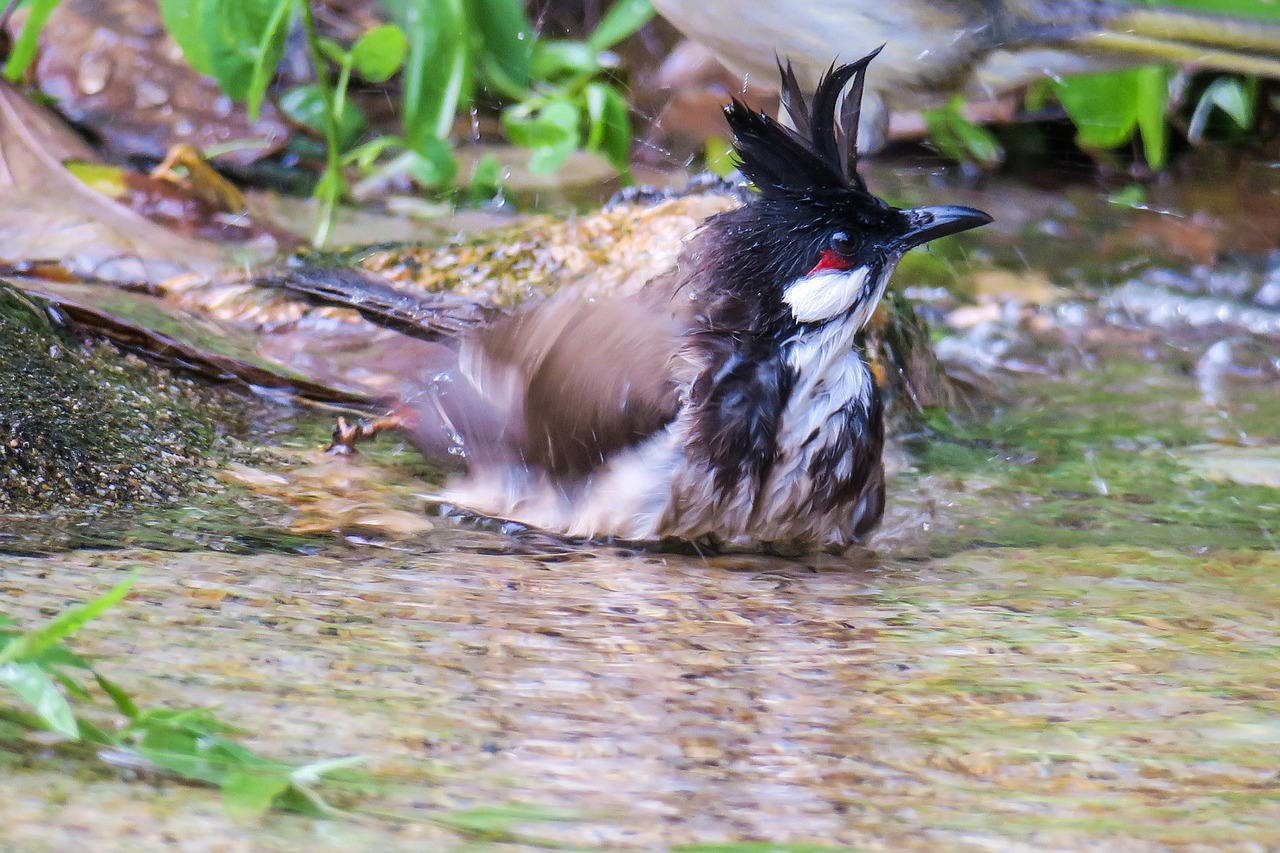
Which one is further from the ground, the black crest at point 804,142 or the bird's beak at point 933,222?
the black crest at point 804,142

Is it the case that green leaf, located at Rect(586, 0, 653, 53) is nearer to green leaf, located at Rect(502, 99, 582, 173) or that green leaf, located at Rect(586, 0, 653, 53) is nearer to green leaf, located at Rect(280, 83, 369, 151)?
green leaf, located at Rect(502, 99, 582, 173)

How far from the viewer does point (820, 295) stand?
117 inches

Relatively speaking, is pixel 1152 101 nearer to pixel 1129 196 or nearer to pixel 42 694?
pixel 1129 196

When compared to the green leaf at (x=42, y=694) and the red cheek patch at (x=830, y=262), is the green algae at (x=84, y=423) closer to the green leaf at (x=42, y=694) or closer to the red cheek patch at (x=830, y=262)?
the green leaf at (x=42, y=694)

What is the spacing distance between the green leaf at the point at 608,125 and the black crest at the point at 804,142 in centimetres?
257

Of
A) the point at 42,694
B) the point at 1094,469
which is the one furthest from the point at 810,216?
the point at 42,694

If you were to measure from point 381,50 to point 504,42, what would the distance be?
0.57m

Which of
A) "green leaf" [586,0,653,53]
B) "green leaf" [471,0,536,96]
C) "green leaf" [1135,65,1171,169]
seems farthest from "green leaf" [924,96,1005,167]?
"green leaf" [471,0,536,96]

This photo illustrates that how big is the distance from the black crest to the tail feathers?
972 millimetres

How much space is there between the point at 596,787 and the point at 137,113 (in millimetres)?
5468

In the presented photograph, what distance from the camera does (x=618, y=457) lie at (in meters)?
2.94

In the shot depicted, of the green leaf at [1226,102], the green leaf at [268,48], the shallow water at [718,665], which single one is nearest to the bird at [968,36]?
the green leaf at [268,48]

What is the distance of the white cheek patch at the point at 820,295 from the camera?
2.97 meters

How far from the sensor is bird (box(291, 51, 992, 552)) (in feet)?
9.44
